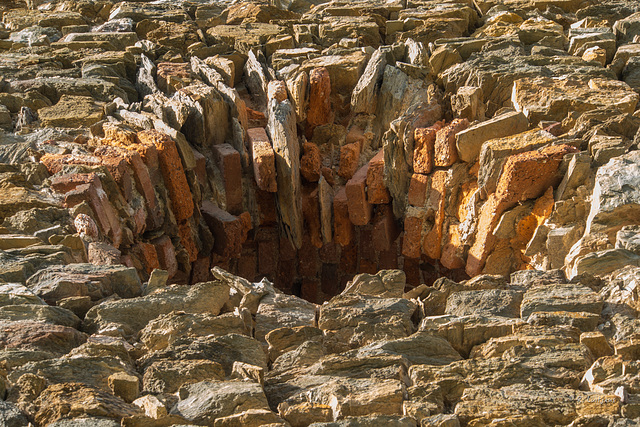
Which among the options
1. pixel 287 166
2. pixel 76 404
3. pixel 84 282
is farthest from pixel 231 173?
pixel 76 404

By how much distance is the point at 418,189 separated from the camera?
888 cm

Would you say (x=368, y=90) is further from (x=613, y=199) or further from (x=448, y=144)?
(x=613, y=199)

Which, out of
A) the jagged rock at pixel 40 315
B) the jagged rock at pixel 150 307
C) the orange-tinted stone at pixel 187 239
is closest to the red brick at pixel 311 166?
the orange-tinted stone at pixel 187 239

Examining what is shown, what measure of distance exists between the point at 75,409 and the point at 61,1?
11.0m

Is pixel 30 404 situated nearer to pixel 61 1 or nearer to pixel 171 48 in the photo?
pixel 171 48

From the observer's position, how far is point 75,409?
12.4 ft

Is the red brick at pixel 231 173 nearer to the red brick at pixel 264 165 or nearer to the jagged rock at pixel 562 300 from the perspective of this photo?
the red brick at pixel 264 165

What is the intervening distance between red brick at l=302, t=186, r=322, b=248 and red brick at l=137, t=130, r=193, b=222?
1436 millimetres

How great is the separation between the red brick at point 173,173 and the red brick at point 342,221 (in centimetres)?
169

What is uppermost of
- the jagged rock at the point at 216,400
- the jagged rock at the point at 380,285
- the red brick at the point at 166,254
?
the jagged rock at the point at 216,400

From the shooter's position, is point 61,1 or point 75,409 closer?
point 75,409

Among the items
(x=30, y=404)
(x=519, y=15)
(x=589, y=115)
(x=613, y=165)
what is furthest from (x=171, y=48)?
(x=30, y=404)

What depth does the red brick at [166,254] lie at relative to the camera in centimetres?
820

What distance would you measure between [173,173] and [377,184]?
2.18m
